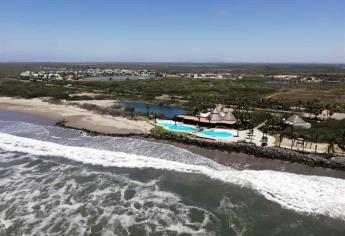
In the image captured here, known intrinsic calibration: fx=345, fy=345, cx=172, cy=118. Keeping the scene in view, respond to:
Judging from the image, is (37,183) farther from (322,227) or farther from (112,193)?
(322,227)

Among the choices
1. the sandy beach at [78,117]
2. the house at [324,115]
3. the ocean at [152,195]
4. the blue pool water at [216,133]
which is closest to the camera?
the ocean at [152,195]

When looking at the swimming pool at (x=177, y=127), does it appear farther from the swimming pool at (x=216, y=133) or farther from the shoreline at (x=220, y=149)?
the shoreline at (x=220, y=149)

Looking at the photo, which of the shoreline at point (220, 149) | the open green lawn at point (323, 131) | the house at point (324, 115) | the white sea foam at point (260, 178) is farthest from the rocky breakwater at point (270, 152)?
the house at point (324, 115)

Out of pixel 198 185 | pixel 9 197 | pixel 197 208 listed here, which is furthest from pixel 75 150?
pixel 197 208

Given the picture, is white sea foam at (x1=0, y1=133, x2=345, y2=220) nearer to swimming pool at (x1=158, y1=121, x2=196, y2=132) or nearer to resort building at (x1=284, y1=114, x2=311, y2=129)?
swimming pool at (x1=158, y1=121, x2=196, y2=132)

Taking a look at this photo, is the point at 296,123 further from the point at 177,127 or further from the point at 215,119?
the point at 177,127

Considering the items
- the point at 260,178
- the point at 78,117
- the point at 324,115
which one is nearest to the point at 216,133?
the point at 260,178
